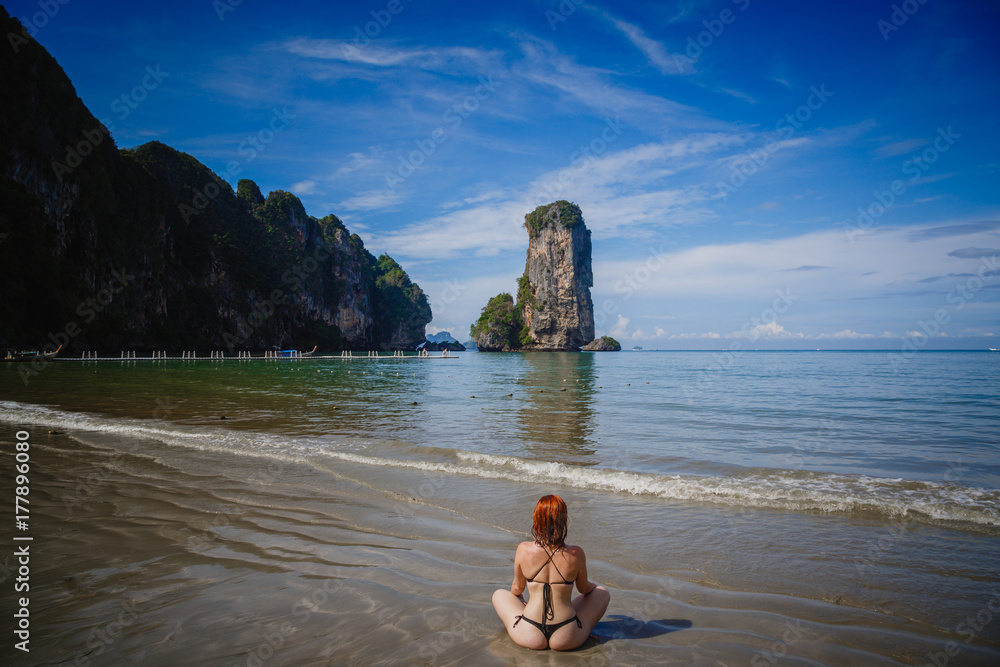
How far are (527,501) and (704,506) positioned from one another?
2.61 metres

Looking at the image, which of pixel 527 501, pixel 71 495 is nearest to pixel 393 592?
pixel 527 501

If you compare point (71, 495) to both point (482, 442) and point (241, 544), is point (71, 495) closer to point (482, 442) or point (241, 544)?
point (241, 544)

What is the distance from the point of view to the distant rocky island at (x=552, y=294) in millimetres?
133250

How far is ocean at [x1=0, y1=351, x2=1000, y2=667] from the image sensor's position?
351 cm

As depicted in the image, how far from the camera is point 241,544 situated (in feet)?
17.0

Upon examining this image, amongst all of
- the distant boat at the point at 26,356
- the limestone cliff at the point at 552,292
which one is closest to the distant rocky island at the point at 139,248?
the distant boat at the point at 26,356

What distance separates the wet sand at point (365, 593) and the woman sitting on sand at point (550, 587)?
0.40 ft

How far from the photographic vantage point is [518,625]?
345cm

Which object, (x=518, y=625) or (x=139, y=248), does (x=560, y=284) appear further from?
(x=518, y=625)

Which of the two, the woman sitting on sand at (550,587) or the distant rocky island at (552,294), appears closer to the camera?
the woman sitting on sand at (550,587)

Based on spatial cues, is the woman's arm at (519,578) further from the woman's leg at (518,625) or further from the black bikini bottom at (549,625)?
the black bikini bottom at (549,625)

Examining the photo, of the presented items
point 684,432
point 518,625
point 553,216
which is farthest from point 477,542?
point 553,216

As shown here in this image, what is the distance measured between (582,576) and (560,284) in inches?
5212

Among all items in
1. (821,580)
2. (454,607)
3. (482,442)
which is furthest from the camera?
(482,442)
